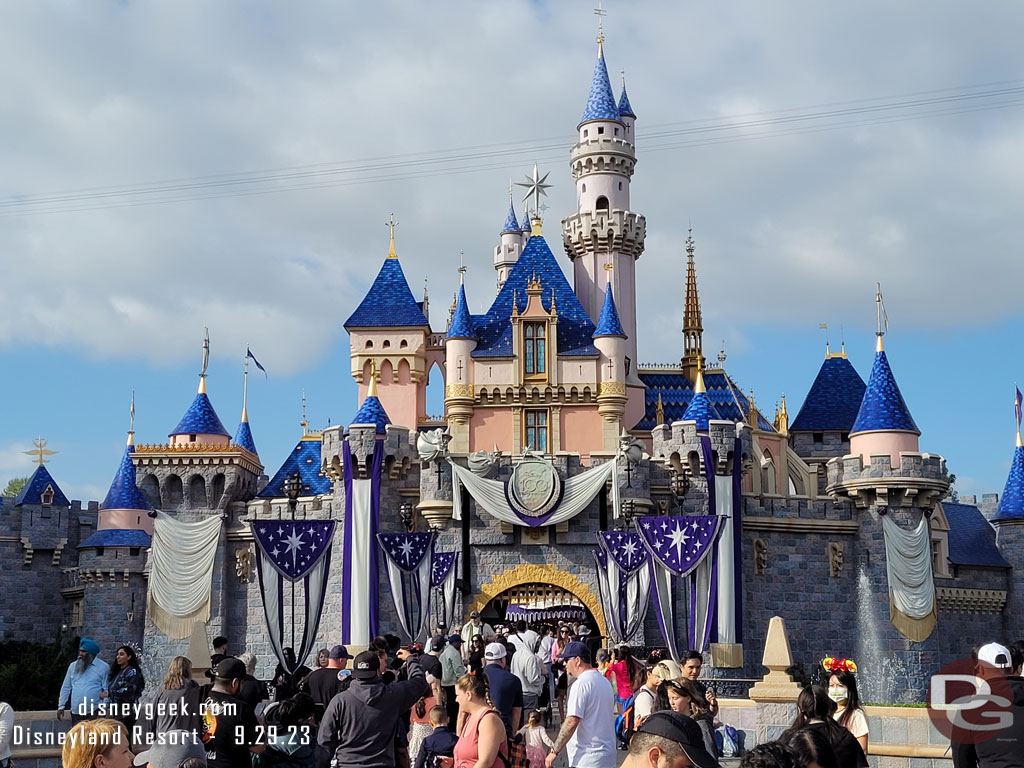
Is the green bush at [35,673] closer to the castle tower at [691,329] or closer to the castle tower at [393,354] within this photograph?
the castle tower at [393,354]

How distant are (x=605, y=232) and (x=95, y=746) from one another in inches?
1233

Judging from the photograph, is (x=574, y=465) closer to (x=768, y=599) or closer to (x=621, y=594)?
(x=621, y=594)

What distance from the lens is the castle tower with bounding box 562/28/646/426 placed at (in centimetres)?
3578

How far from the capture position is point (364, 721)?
324 inches

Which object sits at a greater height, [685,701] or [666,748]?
[666,748]

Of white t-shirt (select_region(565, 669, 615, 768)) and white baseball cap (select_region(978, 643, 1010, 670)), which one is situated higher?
white baseball cap (select_region(978, 643, 1010, 670))

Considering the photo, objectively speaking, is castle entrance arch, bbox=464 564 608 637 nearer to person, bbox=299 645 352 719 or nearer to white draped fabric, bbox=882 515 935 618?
white draped fabric, bbox=882 515 935 618

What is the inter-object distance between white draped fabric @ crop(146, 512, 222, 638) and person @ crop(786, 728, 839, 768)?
25.3 metres

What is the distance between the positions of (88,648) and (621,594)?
592 inches

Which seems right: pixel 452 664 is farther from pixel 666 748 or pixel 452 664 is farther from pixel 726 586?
pixel 726 586

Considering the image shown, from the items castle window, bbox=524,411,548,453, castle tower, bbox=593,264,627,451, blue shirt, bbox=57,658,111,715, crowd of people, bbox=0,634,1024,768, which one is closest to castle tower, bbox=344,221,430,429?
castle window, bbox=524,411,548,453

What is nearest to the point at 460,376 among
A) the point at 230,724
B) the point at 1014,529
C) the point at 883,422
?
the point at 883,422

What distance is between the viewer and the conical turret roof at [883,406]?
29.1 meters

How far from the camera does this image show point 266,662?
29141mm
